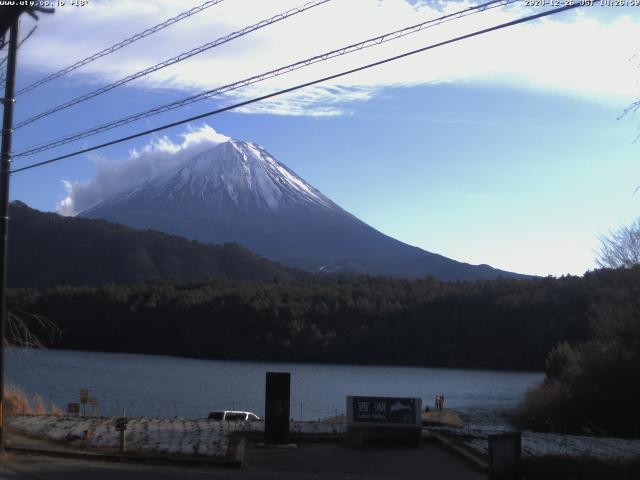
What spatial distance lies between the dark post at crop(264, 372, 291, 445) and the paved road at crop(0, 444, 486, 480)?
0.53m

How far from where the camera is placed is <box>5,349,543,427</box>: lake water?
137 feet

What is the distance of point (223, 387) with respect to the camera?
53.4 m

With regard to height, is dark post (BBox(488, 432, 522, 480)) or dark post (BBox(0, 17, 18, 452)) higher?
dark post (BBox(0, 17, 18, 452))

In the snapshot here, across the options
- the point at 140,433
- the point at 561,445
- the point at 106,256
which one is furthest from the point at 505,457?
the point at 106,256

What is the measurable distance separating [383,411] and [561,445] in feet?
13.7

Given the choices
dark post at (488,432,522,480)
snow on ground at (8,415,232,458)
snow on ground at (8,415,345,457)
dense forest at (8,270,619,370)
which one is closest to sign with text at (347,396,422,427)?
snow on ground at (8,415,345,457)

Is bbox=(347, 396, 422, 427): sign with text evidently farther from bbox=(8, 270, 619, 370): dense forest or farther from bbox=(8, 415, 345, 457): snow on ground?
bbox=(8, 270, 619, 370): dense forest

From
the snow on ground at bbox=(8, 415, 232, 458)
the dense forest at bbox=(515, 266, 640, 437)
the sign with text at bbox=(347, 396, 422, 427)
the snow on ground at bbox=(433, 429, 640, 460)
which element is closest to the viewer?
the snow on ground at bbox=(433, 429, 640, 460)

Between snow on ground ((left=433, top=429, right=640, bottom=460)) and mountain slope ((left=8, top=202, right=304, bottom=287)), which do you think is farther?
mountain slope ((left=8, top=202, right=304, bottom=287))

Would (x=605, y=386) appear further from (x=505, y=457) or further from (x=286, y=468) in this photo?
(x=505, y=457)

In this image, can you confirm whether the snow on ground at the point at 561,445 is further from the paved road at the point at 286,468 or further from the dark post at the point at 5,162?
the dark post at the point at 5,162

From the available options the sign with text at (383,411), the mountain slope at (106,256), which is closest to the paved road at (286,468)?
the sign with text at (383,411)

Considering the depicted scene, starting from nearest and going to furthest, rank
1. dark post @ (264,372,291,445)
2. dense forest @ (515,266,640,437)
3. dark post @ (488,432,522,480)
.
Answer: dark post @ (488,432,522,480) → dark post @ (264,372,291,445) → dense forest @ (515,266,640,437)

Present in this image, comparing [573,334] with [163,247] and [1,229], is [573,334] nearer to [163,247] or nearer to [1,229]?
[1,229]
